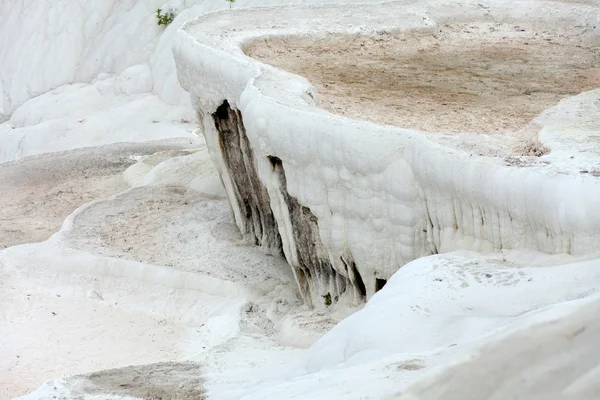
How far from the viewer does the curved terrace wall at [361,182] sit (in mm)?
6340

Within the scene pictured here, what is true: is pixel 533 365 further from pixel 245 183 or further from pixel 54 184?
pixel 54 184

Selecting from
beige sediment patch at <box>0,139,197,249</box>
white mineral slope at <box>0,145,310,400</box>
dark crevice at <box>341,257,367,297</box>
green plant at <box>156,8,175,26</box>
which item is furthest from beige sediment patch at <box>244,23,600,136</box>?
green plant at <box>156,8,175,26</box>

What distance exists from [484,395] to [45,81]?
70.4ft

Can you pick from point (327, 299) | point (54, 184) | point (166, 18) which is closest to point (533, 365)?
point (327, 299)

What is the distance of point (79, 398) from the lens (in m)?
6.53

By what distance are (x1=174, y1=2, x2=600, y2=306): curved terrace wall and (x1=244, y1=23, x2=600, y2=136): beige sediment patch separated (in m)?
0.52

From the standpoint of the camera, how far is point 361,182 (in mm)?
7707

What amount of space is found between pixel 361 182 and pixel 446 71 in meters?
3.71

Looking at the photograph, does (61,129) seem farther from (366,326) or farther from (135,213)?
(366,326)

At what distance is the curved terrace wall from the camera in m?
6.34

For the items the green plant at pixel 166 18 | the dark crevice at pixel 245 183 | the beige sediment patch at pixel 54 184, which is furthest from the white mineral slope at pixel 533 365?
the green plant at pixel 166 18

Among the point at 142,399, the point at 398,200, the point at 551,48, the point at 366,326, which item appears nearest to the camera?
the point at 366,326

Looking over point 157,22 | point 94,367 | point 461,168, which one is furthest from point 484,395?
point 157,22

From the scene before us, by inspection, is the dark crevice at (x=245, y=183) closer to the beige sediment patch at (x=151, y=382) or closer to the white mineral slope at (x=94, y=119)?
the beige sediment patch at (x=151, y=382)
